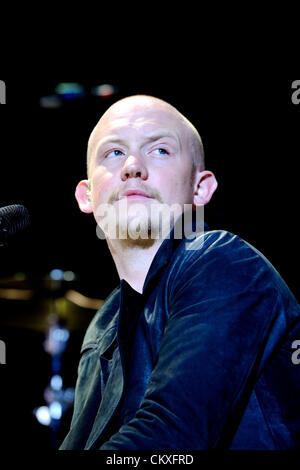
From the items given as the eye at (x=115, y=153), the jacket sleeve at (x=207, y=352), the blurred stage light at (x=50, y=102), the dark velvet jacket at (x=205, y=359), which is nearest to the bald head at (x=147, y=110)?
the eye at (x=115, y=153)

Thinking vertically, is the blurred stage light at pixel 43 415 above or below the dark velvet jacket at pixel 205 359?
below

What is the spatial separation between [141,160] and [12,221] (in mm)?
471

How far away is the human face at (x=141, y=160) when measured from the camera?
4.50 ft

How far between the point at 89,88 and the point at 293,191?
1.71 m

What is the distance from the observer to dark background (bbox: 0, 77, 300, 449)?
2818 mm

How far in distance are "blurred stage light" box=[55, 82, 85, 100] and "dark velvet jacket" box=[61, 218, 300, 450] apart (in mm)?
2275

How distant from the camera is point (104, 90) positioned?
10.6 ft

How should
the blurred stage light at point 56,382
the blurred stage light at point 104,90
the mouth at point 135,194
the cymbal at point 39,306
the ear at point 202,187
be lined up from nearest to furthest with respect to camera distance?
the mouth at point 135,194 → the ear at point 202,187 → the blurred stage light at point 104,90 → the blurred stage light at point 56,382 → the cymbal at point 39,306

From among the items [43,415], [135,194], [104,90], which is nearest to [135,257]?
[135,194]

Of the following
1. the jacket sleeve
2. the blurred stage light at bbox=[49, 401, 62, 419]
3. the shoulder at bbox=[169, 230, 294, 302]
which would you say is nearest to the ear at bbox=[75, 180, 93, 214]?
the shoulder at bbox=[169, 230, 294, 302]

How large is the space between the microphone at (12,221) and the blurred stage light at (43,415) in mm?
3362

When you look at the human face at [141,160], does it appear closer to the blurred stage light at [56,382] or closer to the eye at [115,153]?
the eye at [115,153]

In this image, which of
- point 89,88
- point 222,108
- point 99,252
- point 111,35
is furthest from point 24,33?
point 99,252

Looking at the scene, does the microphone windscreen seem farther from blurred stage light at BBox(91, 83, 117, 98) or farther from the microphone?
blurred stage light at BBox(91, 83, 117, 98)
